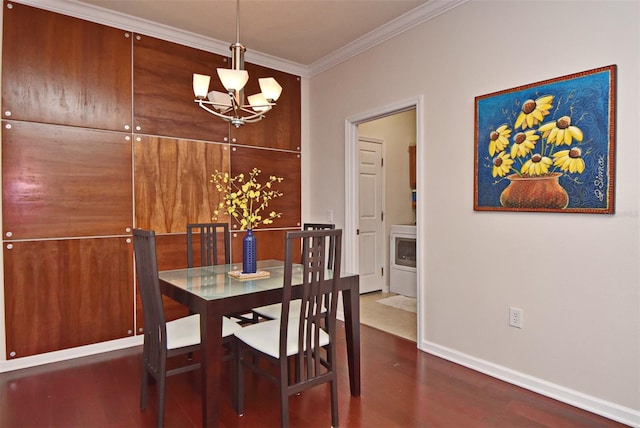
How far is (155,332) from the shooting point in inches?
78.4

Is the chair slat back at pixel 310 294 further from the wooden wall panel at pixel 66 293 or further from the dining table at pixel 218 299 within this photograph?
the wooden wall panel at pixel 66 293

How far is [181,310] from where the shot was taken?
3.50 meters

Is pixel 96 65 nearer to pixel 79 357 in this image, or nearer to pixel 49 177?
pixel 49 177

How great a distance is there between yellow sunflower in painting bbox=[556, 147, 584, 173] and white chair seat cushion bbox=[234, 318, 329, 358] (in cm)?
171

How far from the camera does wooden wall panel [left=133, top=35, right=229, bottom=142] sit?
10.7 feet

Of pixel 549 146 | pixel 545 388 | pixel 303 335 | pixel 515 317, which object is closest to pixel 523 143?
pixel 549 146

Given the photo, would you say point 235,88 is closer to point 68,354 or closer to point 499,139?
point 499,139

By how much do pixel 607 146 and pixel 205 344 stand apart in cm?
238

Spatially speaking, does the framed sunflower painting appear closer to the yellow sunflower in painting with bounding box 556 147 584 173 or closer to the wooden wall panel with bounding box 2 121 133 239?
the yellow sunflower in painting with bounding box 556 147 584 173

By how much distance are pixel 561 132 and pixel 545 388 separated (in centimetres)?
157

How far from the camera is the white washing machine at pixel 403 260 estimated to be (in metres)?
4.75

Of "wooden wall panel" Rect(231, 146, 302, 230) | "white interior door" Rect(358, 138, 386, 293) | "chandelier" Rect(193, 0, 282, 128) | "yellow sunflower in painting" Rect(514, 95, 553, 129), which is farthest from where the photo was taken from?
"white interior door" Rect(358, 138, 386, 293)
